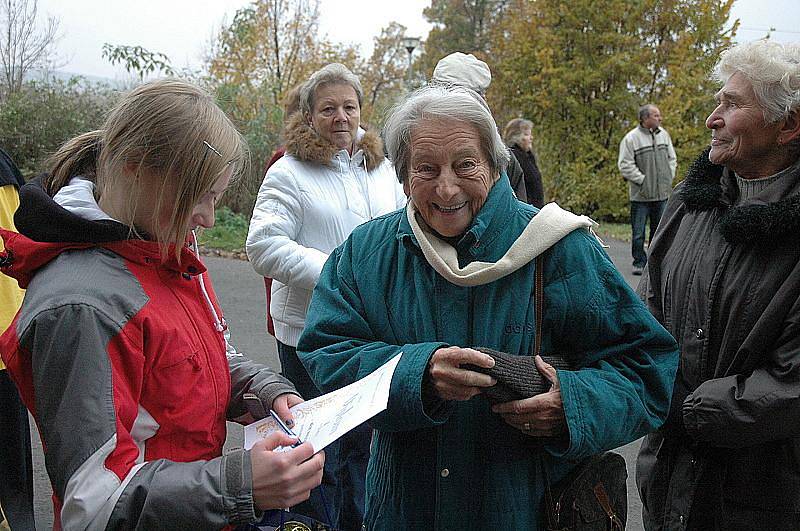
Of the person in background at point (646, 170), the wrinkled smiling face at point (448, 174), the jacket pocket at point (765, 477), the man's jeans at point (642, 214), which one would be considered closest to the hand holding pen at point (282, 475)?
the wrinkled smiling face at point (448, 174)

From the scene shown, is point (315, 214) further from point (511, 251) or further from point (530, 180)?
point (530, 180)

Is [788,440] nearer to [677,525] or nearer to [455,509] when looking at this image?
[677,525]

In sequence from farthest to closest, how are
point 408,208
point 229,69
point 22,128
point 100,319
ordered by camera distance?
point 229,69, point 22,128, point 408,208, point 100,319

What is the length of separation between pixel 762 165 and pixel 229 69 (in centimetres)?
1486

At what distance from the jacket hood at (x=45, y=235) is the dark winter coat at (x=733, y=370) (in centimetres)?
169

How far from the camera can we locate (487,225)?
1984 mm

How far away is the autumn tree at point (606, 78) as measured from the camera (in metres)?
16.0

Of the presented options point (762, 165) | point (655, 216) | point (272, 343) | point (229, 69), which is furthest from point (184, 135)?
point (229, 69)

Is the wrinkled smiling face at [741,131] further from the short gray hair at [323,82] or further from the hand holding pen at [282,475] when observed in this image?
the short gray hair at [323,82]

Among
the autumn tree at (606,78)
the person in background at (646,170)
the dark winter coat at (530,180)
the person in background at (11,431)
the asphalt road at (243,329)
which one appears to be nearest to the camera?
the person in background at (11,431)

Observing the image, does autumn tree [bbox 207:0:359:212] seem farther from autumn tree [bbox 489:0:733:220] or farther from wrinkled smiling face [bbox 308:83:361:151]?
wrinkled smiling face [bbox 308:83:361:151]

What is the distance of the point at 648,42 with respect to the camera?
1645 centimetres

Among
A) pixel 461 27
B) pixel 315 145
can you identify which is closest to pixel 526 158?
pixel 315 145

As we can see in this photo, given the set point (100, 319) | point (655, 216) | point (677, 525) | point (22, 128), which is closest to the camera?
point (100, 319)
